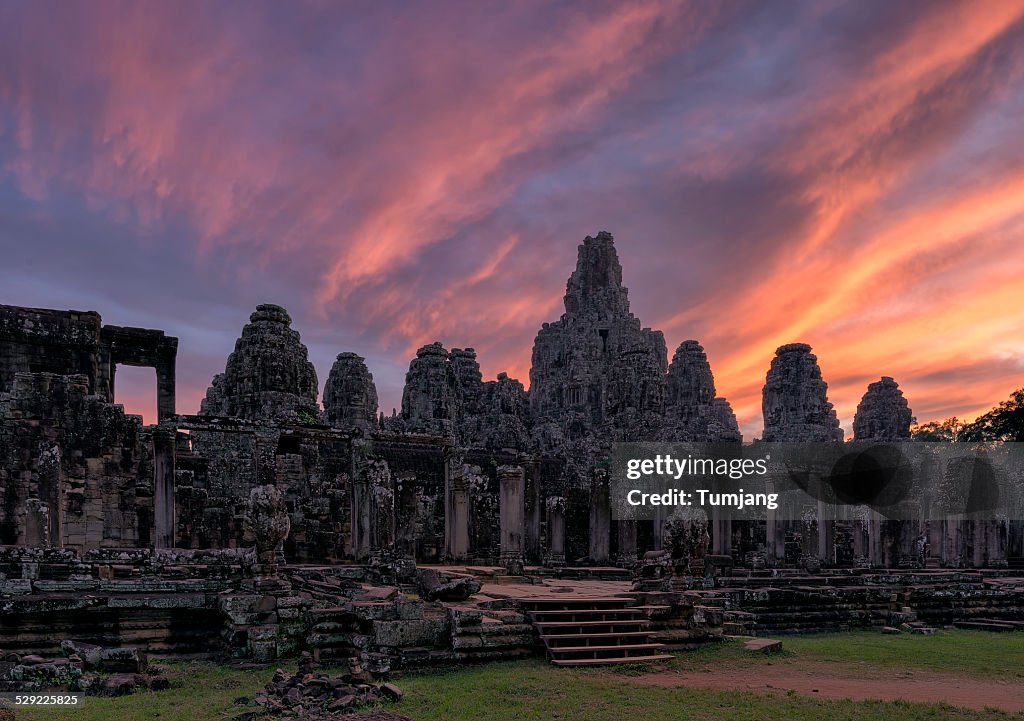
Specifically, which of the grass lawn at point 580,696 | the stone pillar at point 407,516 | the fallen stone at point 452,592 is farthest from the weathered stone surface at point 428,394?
the grass lawn at point 580,696

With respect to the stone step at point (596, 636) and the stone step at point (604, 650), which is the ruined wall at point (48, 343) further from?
the stone step at point (604, 650)

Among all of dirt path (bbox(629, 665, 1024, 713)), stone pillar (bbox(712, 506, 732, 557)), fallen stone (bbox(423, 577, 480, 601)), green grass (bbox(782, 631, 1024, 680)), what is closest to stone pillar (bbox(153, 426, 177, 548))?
fallen stone (bbox(423, 577, 480, 601))

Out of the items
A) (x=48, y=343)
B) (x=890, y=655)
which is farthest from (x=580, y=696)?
(x=48, y=343)

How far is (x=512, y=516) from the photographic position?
26.1 m

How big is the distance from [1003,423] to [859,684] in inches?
2080

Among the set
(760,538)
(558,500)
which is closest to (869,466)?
(760,538)

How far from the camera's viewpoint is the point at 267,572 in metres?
13.9

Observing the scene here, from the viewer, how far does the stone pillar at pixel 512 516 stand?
83.3 ft

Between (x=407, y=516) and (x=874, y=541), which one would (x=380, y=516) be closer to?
(x=407, y=516)

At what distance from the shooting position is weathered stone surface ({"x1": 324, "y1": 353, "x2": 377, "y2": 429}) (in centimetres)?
4891

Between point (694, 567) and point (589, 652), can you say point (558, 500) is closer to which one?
point (694, 567)

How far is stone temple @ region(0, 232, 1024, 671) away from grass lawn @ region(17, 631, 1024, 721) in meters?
0.90

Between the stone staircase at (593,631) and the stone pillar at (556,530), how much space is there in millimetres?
14946

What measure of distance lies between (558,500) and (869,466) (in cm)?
2179
